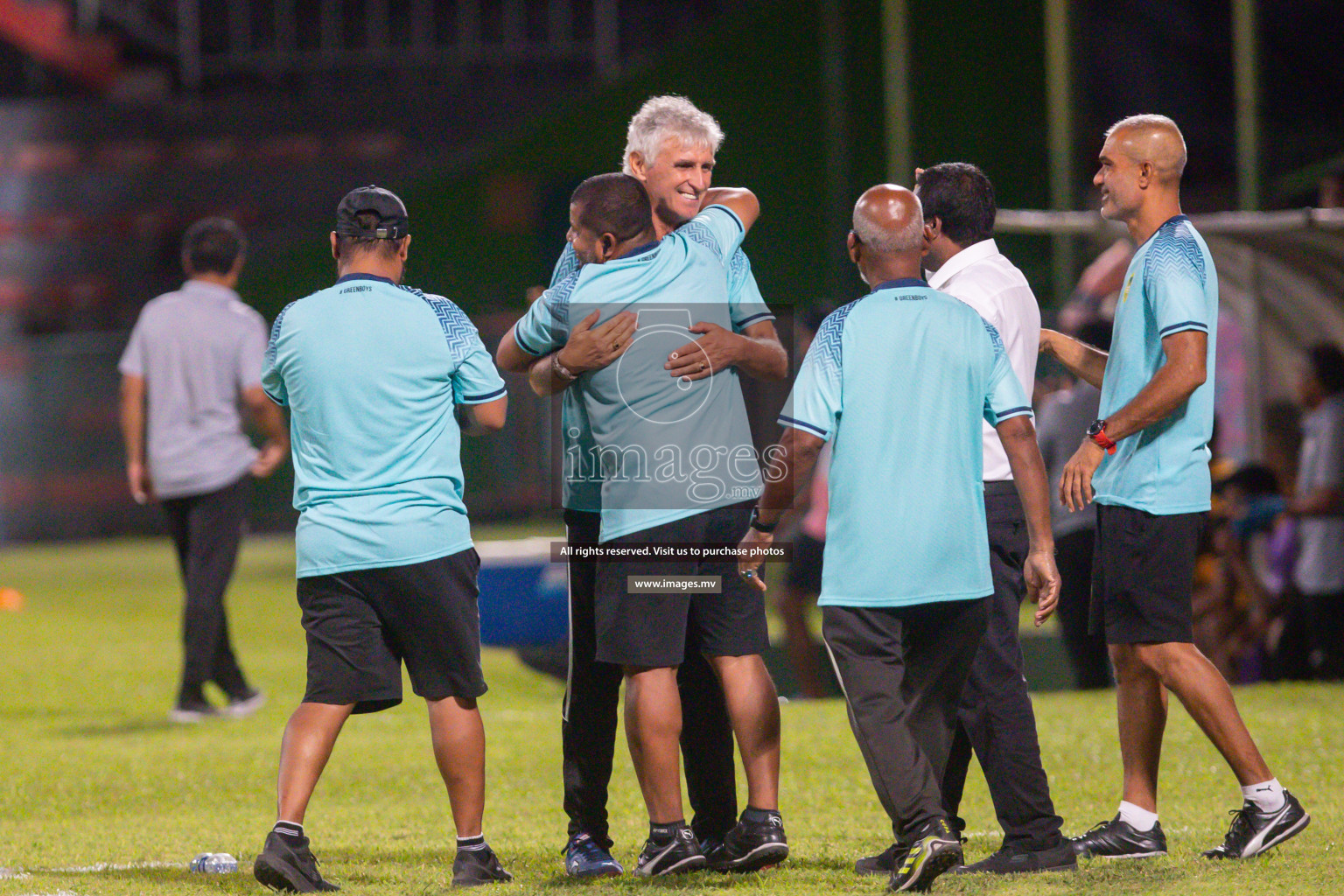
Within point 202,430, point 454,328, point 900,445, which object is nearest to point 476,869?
point 454,328

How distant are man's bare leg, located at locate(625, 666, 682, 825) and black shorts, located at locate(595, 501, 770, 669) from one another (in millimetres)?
52

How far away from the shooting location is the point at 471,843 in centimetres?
418

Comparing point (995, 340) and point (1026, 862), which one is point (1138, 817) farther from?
point (995, 340)

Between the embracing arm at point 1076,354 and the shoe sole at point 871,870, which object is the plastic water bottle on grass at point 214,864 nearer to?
the shoe sole at point 871,870

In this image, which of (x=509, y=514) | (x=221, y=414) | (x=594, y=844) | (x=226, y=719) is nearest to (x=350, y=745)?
(x=226, y=719)

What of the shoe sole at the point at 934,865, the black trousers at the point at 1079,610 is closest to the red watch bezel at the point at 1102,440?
the shoe sole at the point at 934,865

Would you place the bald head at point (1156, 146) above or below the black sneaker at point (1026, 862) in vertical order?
above

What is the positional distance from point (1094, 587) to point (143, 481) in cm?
528

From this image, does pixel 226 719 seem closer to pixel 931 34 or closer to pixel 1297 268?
pixel 1297 268

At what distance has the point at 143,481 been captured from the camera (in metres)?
8.04

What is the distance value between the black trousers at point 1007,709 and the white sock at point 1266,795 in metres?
0.57

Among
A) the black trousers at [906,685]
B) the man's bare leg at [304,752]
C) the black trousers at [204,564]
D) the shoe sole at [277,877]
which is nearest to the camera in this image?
the black trousers at [906,685]

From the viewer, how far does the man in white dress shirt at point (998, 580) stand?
415 centimetres

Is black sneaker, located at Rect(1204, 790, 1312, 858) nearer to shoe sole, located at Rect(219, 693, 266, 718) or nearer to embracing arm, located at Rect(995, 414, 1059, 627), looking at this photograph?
embracing arm, located at Rect(995, 414, 1059, 627)
